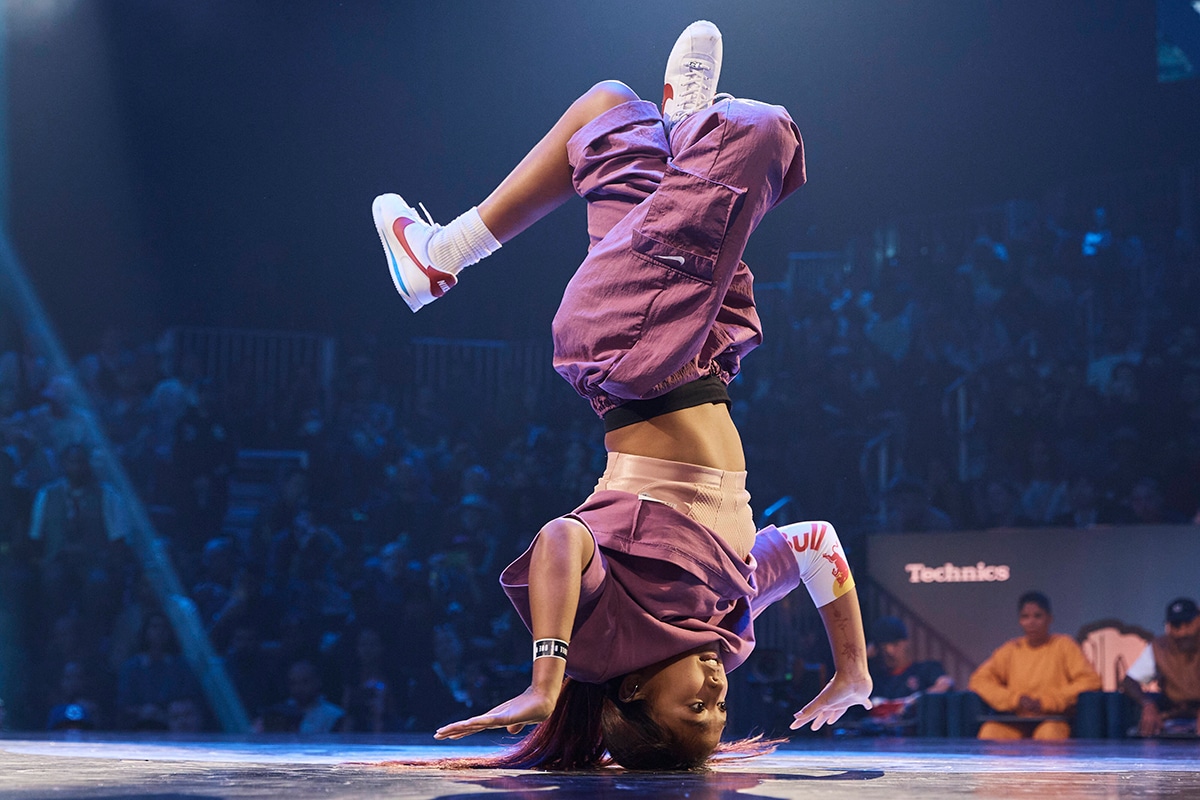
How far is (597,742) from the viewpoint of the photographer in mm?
1698

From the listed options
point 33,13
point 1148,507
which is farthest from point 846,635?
point 33,13

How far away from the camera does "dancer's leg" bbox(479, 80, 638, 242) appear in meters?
1.84

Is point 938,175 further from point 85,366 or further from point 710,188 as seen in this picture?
point 710,188

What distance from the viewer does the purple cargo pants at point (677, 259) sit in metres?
1.62

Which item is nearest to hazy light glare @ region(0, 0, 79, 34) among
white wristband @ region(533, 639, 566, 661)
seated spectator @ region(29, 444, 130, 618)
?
seated spectator @ region(29, 444, 130, 618)

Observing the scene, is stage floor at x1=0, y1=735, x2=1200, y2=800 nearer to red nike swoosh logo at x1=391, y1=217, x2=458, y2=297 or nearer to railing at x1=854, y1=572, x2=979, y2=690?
red nike swoosh logo at x1=391, y1=217, x2=458, y2=297

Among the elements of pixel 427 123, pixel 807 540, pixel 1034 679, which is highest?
pixel 427 123

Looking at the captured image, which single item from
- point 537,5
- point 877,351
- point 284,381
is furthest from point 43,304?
point 877,351

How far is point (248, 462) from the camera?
18.5 feet

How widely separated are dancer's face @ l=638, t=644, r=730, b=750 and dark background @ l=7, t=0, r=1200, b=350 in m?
4.76

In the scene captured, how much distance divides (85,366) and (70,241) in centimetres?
73

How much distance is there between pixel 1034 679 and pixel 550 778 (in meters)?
3.40

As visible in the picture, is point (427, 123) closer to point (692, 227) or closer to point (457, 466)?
point (457, 466)

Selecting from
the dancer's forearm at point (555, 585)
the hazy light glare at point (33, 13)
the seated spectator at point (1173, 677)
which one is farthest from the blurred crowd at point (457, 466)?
the dancer's forearm at point (555, 585)
